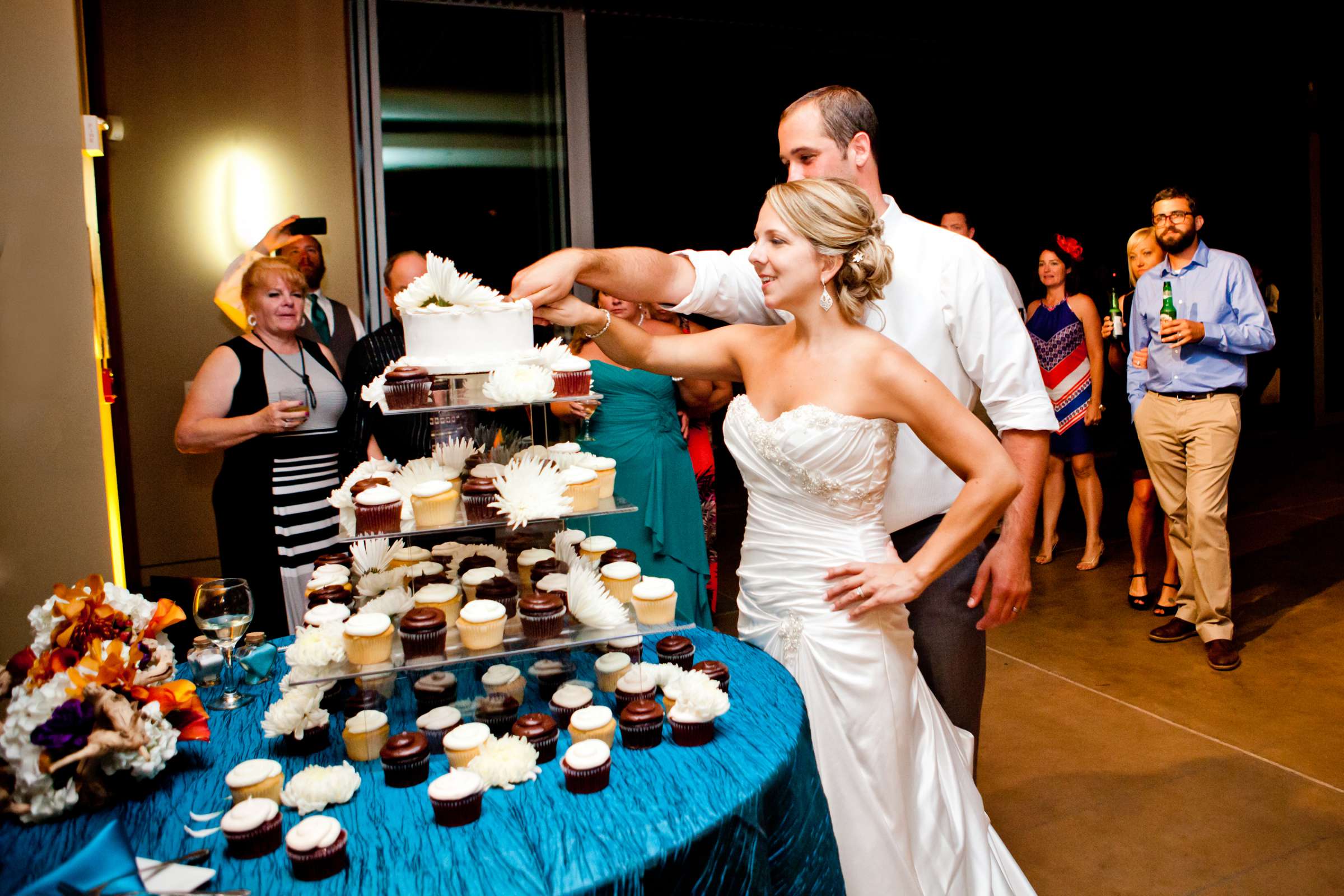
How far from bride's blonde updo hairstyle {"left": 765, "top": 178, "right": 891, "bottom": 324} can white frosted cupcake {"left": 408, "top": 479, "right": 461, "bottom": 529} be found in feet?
3.08

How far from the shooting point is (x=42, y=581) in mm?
2375

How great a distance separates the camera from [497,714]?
5.18 feet

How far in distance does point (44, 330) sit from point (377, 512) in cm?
118

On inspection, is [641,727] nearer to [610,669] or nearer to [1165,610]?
[610,669]

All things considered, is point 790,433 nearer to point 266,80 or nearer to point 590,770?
point 590,770

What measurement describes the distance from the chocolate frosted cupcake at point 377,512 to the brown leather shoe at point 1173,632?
4.17m

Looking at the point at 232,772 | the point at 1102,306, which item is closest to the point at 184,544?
the point at 232,772

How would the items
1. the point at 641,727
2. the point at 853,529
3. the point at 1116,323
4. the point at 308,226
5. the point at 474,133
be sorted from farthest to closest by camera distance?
the point at 474,133
the point at 1116,323
the point at 308,226
the point at 853,529
the point at 641,727

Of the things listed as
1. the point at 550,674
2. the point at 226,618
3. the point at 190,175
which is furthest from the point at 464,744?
the point at 190,175

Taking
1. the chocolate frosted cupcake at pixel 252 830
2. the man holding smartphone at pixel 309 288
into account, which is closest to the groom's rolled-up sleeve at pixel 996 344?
the chocolate frosted cupcake at pixel 252 830

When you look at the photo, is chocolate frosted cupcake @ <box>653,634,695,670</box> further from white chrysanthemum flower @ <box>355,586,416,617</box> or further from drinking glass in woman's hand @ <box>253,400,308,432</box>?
drinking glass in woman's hand @ <box>253,400,308,432</box>

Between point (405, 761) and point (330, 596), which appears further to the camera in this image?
point (330, 596)

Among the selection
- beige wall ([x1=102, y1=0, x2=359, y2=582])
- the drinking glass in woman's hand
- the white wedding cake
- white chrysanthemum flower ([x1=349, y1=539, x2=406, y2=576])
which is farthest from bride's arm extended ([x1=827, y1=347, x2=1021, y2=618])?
beige wall ([x1=102, y1=0, x2=359, y2=582])

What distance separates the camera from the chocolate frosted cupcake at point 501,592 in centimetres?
164
